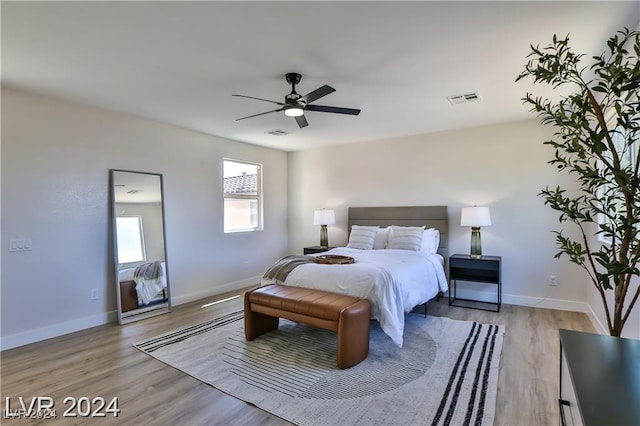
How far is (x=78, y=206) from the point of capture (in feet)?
12.7

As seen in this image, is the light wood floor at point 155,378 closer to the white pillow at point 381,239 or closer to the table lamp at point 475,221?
the table lamp at point 475,221

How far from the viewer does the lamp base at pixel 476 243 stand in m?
4.63

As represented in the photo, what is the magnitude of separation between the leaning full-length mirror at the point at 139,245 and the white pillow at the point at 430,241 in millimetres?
3646

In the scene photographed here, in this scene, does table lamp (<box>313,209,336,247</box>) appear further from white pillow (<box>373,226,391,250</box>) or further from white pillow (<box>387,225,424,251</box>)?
white pillow (<box>387,225,424,251</box>)

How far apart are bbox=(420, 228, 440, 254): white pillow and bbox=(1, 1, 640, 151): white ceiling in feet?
5.66

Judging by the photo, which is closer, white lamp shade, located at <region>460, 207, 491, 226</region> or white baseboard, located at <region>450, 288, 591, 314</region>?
white baseboard, located at <region>450, 288, 591, 314</region>

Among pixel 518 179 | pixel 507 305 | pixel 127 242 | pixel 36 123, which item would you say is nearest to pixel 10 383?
pixel 127 242

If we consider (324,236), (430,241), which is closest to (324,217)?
(324,236)

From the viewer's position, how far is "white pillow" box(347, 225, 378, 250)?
5.06 meters

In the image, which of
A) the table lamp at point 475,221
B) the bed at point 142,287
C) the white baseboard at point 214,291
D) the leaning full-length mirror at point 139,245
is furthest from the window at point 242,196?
the table lamp at point 475,221

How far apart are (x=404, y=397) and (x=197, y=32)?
2988mm

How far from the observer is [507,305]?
461 cm

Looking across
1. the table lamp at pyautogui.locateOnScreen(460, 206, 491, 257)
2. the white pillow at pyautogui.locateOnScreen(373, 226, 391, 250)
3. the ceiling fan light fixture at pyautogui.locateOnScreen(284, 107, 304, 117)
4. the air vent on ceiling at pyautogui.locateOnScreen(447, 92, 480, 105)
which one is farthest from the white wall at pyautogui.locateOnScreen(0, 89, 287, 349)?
the table lamp at pyautogui.locateOnScreen(460, 206, 491, 257)

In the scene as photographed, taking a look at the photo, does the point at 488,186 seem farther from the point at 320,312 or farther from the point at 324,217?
the point at 320,312
